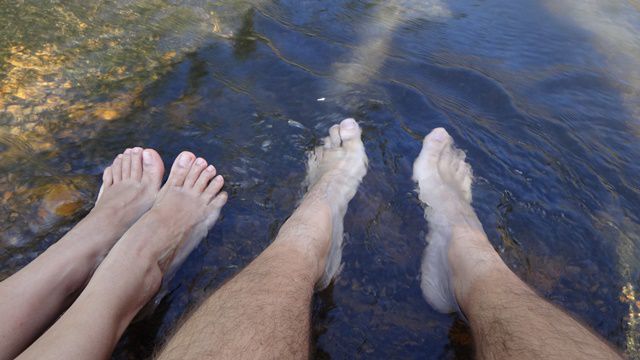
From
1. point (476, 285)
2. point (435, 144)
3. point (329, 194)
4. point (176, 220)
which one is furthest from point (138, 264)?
point (435, 144)

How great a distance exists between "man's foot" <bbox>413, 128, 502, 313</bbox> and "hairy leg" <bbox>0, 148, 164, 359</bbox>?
1366 mm

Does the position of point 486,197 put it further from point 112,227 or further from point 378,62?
point 112,227

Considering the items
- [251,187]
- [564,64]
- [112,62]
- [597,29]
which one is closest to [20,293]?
[251,187]

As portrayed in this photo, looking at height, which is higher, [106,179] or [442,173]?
[106,179]

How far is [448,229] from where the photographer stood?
2.14m

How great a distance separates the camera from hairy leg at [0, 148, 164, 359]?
1.48m

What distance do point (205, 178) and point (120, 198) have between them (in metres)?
0.42

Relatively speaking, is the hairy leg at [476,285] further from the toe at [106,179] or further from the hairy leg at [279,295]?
the toe at [106,179]

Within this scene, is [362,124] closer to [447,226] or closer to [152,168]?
[447,226]

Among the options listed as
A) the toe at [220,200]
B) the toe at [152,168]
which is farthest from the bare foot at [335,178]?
the toe at [152,168]

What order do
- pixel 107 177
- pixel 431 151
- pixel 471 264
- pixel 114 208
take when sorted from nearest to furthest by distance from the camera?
pixel 471 264, pixel 114 208, pixel 107 177, pixel 431 151

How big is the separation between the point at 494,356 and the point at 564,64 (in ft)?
9.04

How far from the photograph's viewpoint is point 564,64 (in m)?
3.37

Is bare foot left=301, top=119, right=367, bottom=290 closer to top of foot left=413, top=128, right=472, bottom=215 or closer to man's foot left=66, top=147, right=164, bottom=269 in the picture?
top of foot left=413, top=128, right=472, bottom=215
